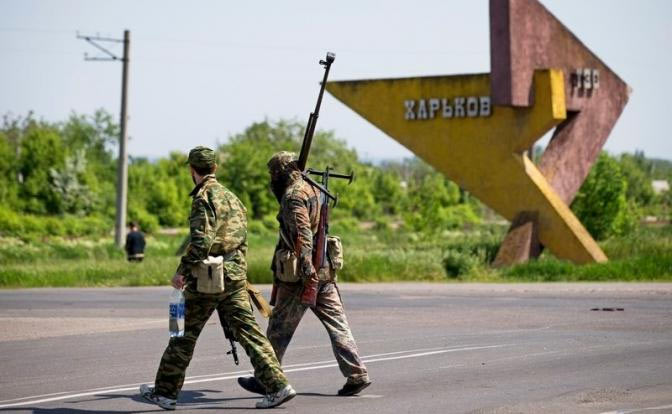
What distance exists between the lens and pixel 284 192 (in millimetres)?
10531

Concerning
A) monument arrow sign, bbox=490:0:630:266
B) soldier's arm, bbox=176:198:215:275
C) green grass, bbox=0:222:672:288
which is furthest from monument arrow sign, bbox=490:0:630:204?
soldier's arm, bbox=176:198:215:275

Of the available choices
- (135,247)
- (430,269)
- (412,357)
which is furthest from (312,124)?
(135,247)

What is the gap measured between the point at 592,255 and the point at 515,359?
52.2ft

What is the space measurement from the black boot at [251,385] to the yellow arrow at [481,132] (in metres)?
18.8

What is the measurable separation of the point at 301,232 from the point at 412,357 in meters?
3.37

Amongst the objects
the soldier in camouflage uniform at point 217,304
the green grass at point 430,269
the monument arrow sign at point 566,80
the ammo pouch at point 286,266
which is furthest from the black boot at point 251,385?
the monument arrow sign at point 566,80

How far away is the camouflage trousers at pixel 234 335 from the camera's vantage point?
32.1ft

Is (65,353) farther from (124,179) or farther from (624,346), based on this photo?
(124,179)

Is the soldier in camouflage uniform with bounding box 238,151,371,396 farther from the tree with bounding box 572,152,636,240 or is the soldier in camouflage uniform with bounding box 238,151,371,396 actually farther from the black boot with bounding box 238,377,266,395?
the tree with bounding box 572,152,636,240

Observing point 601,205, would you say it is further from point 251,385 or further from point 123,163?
point 251,385

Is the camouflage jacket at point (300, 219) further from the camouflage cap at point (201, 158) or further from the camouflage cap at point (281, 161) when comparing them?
the camouflage cap at point (201, 158)

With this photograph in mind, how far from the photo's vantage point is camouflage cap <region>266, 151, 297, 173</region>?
34.6ft

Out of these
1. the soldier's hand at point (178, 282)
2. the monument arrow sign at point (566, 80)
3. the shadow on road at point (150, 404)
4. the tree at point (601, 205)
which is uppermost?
the monument arrow sign at point (566, 80)

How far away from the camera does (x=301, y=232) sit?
10.3 meters
